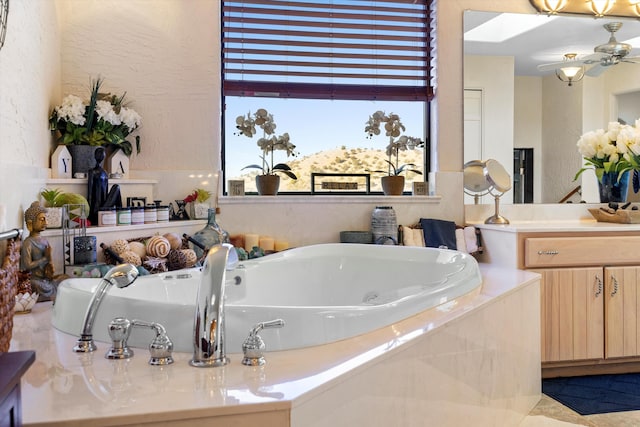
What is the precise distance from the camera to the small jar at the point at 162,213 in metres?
2.72

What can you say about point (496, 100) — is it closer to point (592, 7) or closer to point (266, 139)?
point (592, 7)

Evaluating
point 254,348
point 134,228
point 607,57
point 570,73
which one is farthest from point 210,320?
point 607,57

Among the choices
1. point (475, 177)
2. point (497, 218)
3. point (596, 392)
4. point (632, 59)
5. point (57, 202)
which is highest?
point (632, 59)

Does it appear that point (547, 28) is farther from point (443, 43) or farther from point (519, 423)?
point (519, 423)

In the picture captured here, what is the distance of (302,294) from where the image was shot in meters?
2.74

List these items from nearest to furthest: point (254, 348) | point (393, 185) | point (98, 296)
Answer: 1. point (254, 348)
2. point (98, 296)
3. point (393, 185)

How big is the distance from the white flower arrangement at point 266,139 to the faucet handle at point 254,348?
6.55 feet

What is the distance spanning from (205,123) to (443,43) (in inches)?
56.7

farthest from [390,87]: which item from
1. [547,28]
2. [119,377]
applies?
[119,377]

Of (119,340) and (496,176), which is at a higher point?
(496,176)

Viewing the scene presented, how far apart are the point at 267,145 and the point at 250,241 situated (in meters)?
0.57

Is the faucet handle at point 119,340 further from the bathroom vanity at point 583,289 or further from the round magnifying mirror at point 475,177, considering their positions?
the round magnifying mirror at point 475,177

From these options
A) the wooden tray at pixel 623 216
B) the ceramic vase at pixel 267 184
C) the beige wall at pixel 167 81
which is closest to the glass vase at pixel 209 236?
the beige wall at pixel 167 81

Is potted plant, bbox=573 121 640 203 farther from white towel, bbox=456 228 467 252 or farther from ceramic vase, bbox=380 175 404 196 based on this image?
ceramic vase, bbox=380 175 404 196
